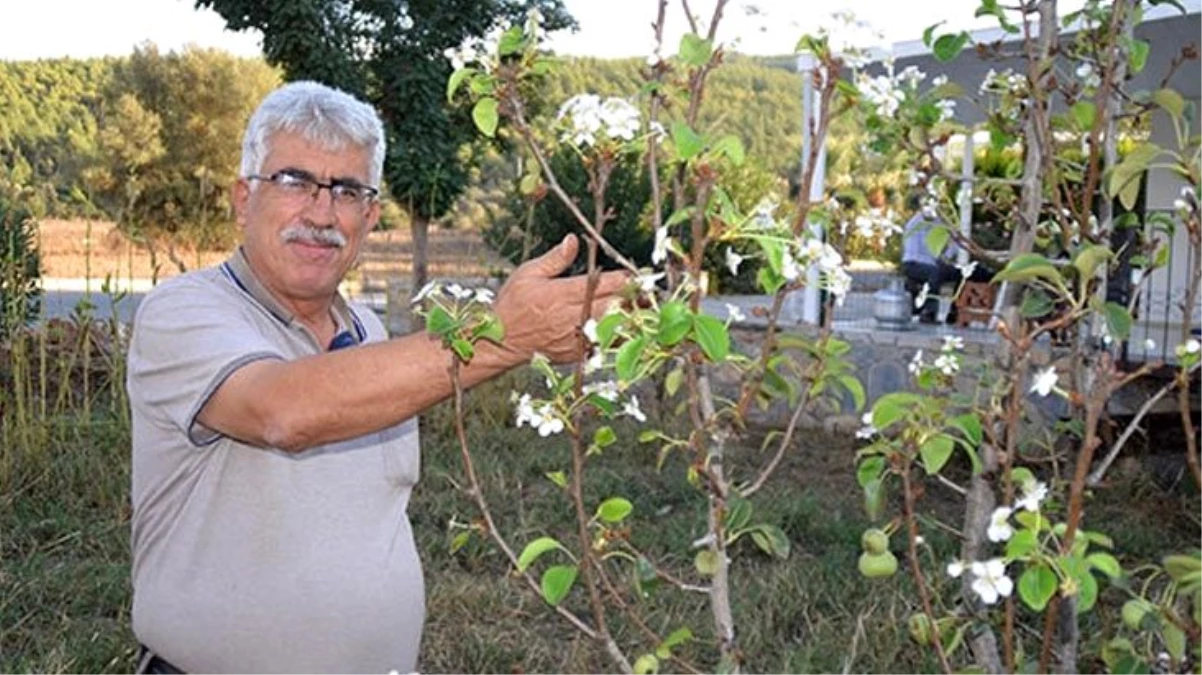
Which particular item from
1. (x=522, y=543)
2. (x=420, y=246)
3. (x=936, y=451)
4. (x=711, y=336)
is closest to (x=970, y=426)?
(x=936, y=451)

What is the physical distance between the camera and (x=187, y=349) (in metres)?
1.72

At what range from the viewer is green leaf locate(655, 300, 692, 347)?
1.19 m

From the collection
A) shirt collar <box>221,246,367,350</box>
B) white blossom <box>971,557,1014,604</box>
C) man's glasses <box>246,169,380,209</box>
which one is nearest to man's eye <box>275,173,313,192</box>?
man's glasses <box>246,169,380,209</box>

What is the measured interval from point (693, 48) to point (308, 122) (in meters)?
0.90

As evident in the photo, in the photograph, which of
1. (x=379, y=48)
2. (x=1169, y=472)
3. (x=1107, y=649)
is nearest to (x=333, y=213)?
(x=1107, y=649)

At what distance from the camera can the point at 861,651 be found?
12.0 ft

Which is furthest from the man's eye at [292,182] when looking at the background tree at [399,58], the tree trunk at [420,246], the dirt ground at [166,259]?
the background tree at [399,58]

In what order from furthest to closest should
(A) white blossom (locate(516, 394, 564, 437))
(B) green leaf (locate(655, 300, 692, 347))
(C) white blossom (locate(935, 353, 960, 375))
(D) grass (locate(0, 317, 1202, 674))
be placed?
(D) grass (locate(0, 317, 1202, 674)) < (C) white blossom (locate(935, 353, 960, 375)) < (A) white blossom (locate(516, 394, 564, 437)) < (B) green leaf (locate(655, 300, 692, 347))

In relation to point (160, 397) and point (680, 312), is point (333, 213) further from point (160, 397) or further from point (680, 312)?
point (680, 312)

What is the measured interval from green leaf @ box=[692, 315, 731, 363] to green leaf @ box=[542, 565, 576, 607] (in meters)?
0.40

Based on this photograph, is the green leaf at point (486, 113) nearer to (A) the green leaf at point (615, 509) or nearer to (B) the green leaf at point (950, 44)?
(A) the green leaf at point (615, 509)

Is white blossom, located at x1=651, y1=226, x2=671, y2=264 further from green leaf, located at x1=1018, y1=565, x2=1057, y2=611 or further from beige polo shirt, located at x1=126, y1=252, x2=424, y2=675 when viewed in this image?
beige polo shirt, located at x1=126, y1=252, x2=424, y2=675

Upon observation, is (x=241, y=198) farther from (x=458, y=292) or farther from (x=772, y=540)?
(x=772, y=540)

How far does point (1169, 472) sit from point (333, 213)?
214 inches
